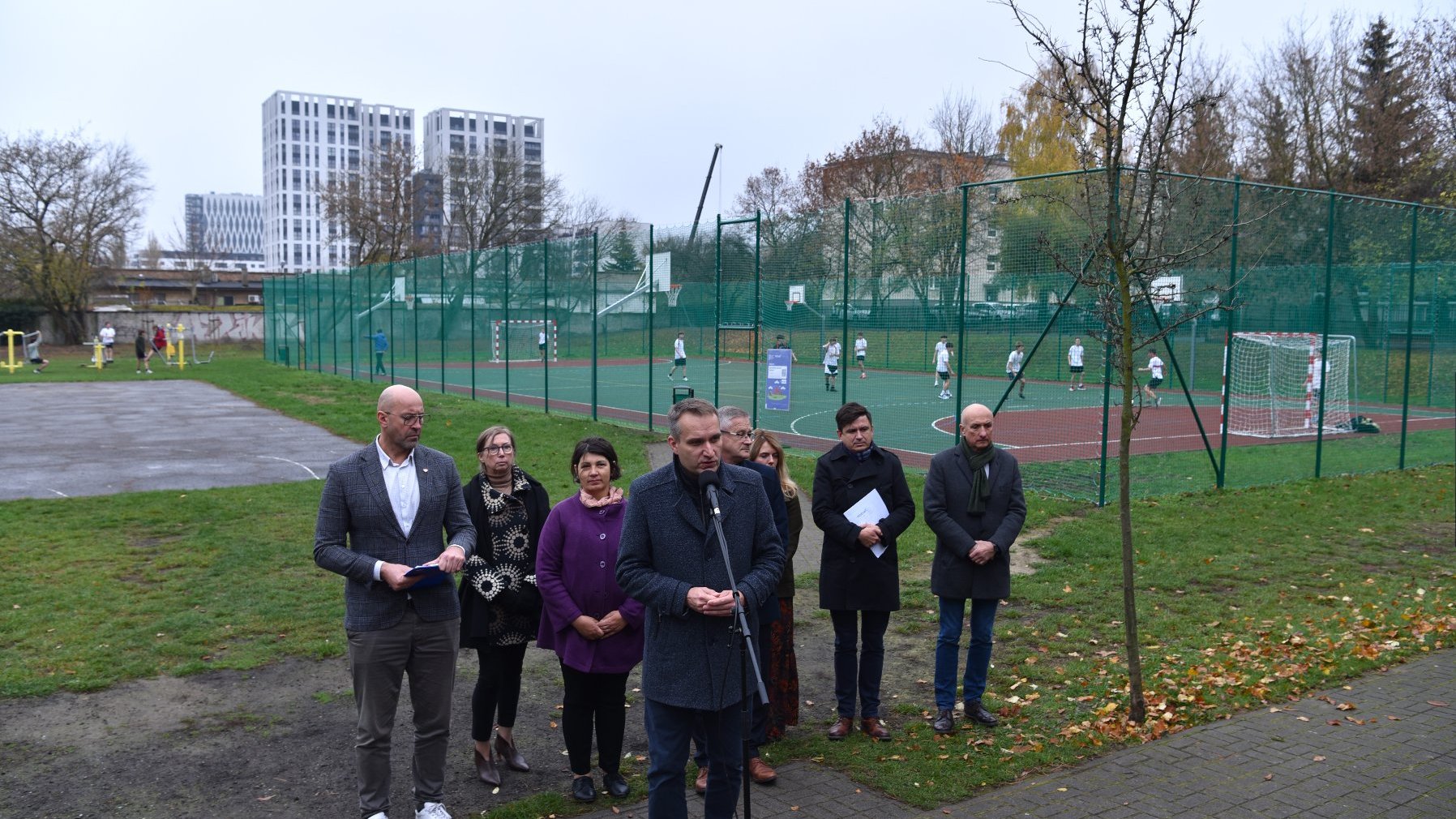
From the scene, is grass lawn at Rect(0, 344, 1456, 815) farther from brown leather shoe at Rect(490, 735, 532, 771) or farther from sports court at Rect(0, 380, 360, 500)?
sports court at Rect(0, 380, 360, 500)

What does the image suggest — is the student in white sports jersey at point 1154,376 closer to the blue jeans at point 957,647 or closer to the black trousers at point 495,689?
the blue jeans at point 957,647

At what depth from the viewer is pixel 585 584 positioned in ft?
16.3

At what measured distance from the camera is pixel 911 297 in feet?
48.4

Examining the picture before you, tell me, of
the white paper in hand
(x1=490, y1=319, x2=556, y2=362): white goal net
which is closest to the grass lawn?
the white paper in hand

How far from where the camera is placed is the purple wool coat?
4957 millimetres

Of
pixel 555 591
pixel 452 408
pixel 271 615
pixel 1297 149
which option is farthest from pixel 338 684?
pixel 1297 149

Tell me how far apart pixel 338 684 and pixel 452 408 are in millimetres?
16735

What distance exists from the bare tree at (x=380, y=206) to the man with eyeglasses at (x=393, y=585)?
5354cm

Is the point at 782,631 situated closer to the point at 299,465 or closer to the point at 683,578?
the point at 683,578

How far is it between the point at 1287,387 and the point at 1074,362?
5060mm

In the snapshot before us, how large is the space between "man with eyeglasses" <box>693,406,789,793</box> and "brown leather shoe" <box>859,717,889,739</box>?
0.63 m

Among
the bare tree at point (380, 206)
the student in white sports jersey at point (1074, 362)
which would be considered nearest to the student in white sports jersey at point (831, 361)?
the student in white sports jersey at point (1074, 362)

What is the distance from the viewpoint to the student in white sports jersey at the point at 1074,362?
16.6m

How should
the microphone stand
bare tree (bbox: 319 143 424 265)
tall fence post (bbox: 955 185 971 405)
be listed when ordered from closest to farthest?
1. the microphone stand
2. tall fence post (bbox: 955 185 971 405)
3. bare tree (bbox: 319 143 424 265)
